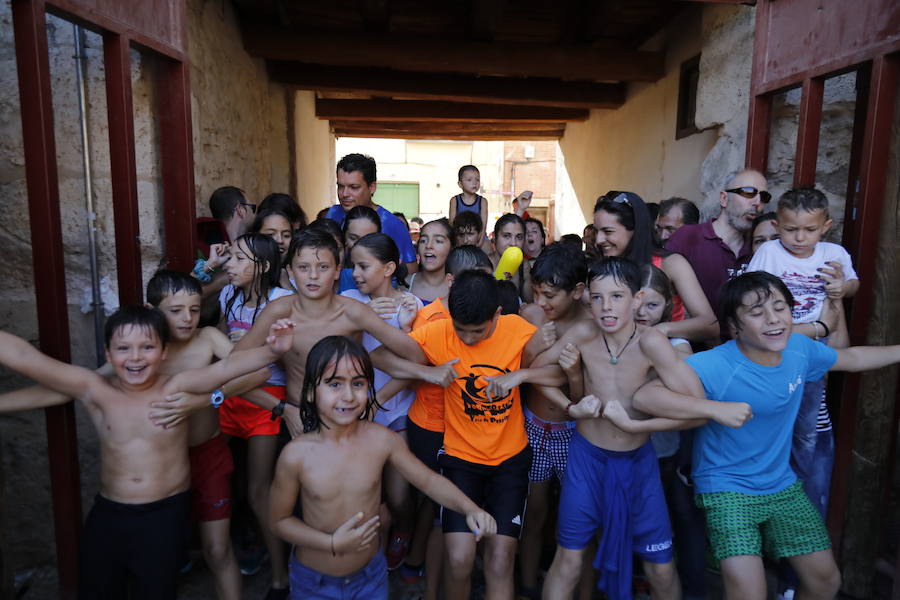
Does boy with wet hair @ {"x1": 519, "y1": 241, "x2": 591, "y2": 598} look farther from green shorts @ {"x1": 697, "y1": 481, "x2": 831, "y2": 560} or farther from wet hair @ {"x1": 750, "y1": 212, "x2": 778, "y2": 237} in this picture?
wet hair @ {"x1": 750, "y1": 212, "x2": 778, "y2": 237}

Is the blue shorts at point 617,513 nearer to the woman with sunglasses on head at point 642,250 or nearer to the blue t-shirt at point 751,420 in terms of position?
the blue t-shirt at point 751,420

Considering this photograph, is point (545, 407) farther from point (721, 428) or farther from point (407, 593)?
point (407, 593)

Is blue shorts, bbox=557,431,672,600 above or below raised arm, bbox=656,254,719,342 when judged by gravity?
below

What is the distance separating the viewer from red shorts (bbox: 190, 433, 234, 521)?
244 cm

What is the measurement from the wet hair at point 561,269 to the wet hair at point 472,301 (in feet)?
1.05

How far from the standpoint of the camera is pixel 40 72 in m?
1.98

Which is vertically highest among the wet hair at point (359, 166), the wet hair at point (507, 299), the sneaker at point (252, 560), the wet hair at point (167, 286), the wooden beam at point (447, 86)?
the wooden beam at point (447, 86)

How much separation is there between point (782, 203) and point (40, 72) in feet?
9.39

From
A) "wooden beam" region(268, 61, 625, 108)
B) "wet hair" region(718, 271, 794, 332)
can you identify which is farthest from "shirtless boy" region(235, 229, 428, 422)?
"wooden beam" region(268, 61, 625, 108)

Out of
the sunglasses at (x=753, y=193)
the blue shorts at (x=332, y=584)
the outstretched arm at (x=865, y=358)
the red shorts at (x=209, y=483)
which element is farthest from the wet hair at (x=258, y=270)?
the outstretched arm at (x=865, y=358)

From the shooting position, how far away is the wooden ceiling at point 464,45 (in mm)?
5262

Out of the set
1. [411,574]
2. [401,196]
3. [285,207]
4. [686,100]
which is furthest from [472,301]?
[401,196]

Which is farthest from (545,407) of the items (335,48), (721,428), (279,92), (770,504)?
(279,92)

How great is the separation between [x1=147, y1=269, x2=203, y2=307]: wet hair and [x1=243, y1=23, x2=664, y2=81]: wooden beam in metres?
3.52
